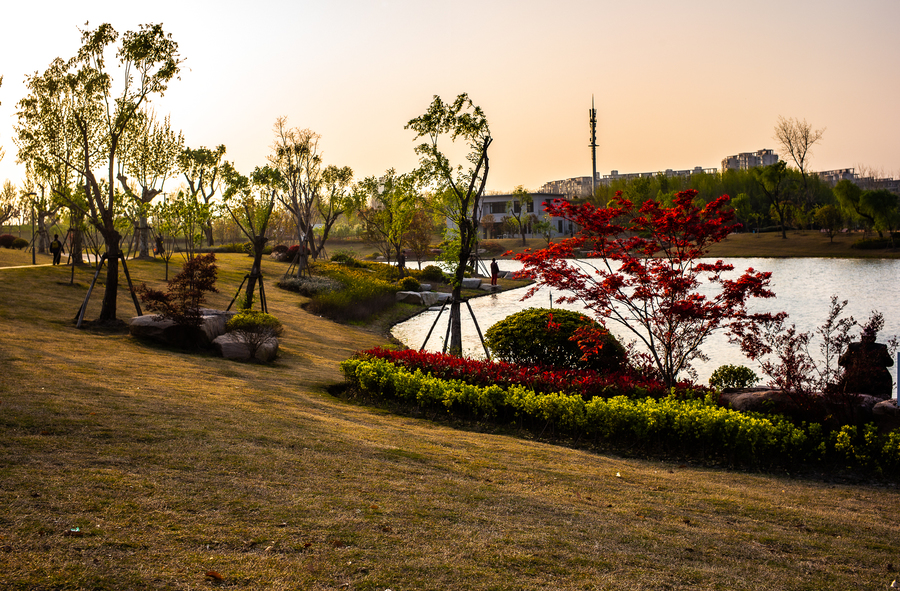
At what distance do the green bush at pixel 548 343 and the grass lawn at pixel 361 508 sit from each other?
11.6ft

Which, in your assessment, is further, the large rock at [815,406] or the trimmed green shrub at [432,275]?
the trimmed green shrub at [432,275]

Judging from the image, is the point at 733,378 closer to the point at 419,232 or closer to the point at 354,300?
the point at 354,300

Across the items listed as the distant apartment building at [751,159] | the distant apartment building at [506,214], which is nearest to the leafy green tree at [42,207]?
the distant apartment building at [506,214]

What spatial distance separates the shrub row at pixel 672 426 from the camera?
7.25 meters

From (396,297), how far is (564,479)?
70.4 ft

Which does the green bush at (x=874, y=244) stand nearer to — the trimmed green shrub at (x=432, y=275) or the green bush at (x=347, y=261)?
the trimmed green shrub at (x=432, y=275)

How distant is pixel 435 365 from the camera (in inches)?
419

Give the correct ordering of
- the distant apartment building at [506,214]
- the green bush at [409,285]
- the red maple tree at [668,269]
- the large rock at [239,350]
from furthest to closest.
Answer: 1. the distant apartment building at [506,214]
2. the green bush at [409,285]
3. the large rock at [239,350]
4. the red maple tree at [668,269]

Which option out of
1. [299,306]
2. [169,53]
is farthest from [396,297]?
[169,53]

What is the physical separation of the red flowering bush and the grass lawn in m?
1.60

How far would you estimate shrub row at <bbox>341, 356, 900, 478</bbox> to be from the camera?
23.8ft

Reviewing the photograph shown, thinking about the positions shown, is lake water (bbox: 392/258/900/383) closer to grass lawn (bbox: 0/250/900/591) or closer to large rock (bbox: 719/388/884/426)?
large rock (bbox: 719/388/884/426)

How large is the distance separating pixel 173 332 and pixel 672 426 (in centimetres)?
985

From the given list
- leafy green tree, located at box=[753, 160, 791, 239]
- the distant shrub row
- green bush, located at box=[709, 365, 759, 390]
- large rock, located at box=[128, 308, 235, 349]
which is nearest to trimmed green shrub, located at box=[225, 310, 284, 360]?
large rock, located at box=[128, 308, 235, 349]
